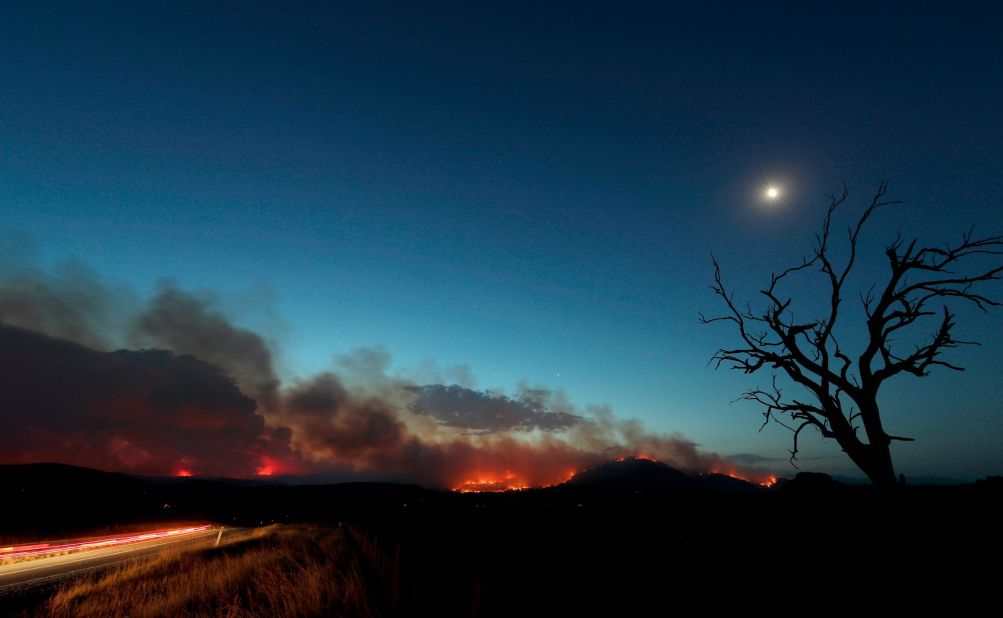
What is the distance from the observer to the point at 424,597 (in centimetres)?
772

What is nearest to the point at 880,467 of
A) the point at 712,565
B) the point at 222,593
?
the point at 712,565

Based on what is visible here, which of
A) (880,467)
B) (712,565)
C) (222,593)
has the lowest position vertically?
(222,593)

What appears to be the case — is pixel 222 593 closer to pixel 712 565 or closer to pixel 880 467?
pixel 712 565

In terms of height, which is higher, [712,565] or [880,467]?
[880,467]

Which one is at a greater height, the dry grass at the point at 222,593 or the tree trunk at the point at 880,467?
the tree trunk at the point at 880,467

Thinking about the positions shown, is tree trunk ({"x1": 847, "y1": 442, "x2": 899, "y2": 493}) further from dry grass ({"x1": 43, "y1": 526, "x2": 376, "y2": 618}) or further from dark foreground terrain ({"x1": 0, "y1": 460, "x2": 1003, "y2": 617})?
dry grass ({"x1": 43, "y1": 526, "x2": 376, "y2": 618})

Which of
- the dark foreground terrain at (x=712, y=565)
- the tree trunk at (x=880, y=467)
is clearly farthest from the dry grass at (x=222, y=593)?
the tree trunk at (x=880, y=467)

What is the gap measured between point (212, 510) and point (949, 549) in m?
150

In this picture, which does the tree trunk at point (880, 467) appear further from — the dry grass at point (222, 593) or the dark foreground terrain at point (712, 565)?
the dry grass at point (222, 593)

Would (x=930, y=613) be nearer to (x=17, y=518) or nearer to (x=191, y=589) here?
(x=191, y=589)

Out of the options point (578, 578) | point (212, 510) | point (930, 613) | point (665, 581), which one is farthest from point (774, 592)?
point (212, 510)

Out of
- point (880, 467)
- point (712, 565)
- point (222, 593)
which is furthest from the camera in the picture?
point (222, 593)

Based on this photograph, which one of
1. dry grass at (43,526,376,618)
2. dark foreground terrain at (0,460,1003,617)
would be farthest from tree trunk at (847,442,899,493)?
dry grass at (43,526,376,618)

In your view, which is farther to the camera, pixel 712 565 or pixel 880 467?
pixel 712 565
